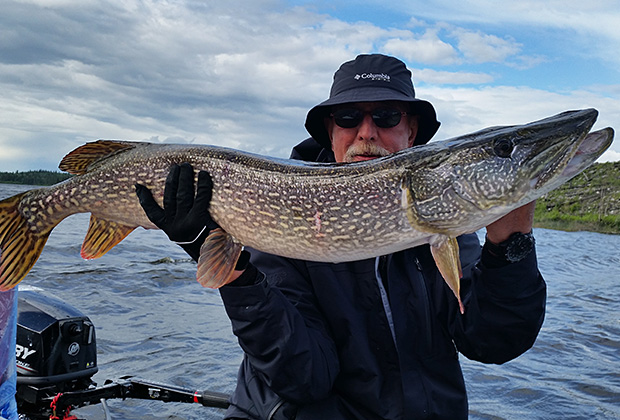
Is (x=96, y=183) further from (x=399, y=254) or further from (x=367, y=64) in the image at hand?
(x=367, y=64)

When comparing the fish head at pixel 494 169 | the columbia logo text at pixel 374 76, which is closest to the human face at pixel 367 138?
the columbia logo text at pixel 374 76

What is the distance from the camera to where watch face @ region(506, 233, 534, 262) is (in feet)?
7.08

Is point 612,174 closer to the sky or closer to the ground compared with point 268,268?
closer to the sky

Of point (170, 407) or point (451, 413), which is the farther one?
point (170, 407)

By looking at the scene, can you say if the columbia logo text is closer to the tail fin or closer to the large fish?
the large fish

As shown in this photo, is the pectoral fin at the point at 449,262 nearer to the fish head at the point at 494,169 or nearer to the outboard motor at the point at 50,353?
the fish head at the point at 494,169

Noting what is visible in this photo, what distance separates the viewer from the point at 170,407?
4.45 metres

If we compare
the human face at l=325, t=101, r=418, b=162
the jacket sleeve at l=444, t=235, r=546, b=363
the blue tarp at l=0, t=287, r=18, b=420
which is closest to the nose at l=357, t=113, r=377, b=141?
the human face at l=325, t=101, r=418, b=162

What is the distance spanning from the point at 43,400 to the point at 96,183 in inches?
55.4

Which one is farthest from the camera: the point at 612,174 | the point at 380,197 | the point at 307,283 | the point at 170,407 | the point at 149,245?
the point at 612,174

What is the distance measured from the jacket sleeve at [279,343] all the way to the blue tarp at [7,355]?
1.00 meters

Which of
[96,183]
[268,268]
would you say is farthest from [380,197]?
[96,183]

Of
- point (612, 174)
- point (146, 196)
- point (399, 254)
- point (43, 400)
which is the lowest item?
point (43, 400)

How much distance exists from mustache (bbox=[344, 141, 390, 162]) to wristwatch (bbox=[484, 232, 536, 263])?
3.16ft
